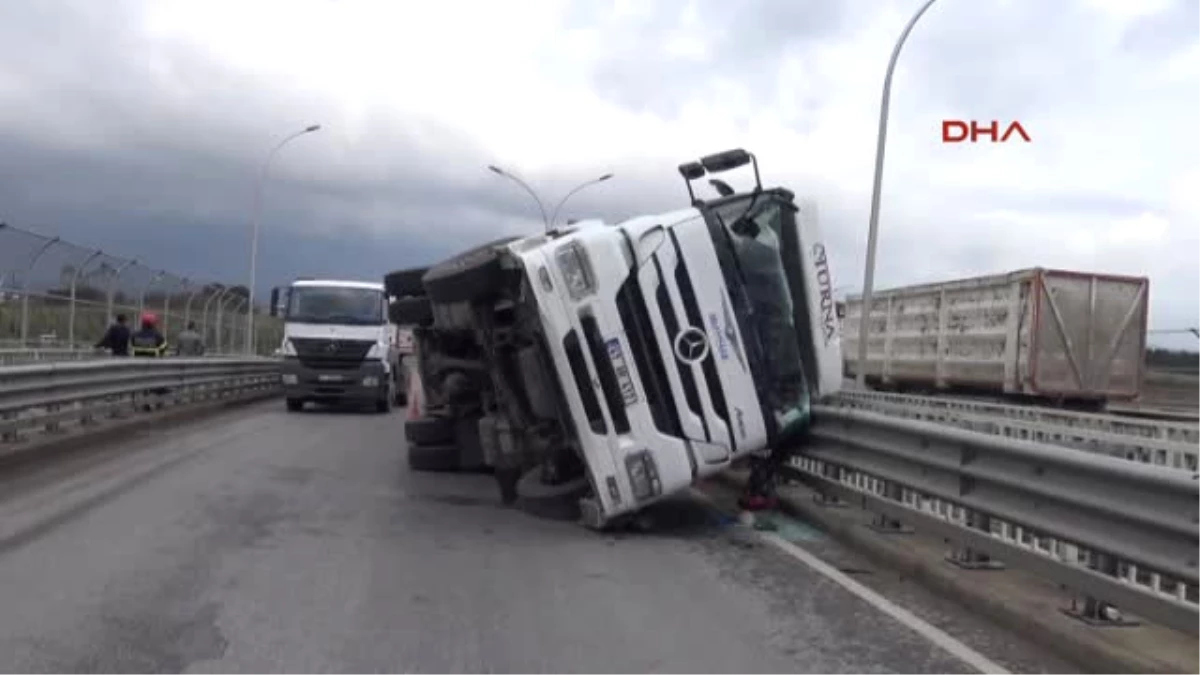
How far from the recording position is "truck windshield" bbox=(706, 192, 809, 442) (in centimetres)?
1008

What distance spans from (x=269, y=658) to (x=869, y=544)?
14.8ft

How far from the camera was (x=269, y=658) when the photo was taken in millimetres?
6098

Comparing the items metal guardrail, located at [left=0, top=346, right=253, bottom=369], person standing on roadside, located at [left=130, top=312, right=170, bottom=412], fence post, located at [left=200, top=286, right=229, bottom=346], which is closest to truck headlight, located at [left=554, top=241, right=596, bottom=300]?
metal guardrail, located at [left=0, top=346, right=253, bottom=369]

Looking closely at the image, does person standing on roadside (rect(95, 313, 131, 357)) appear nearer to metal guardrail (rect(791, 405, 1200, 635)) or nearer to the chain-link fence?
the chain-link fence

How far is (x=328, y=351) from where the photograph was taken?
25.7m

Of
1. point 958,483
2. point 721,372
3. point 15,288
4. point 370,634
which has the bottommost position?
point 370,634

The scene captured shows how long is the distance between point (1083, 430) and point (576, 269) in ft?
12.4

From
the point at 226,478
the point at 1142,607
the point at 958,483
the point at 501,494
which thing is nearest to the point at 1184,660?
the point at 1142,607

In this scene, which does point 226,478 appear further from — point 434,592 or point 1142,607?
→ point 1142,607

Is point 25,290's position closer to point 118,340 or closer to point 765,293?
point 118,340

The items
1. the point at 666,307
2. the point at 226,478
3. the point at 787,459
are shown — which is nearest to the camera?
the point at 666,307

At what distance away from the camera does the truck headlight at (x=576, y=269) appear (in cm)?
959

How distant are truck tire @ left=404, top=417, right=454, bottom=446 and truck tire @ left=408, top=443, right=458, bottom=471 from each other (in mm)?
57

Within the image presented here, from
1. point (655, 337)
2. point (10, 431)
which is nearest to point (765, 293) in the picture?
point (655, 337)
